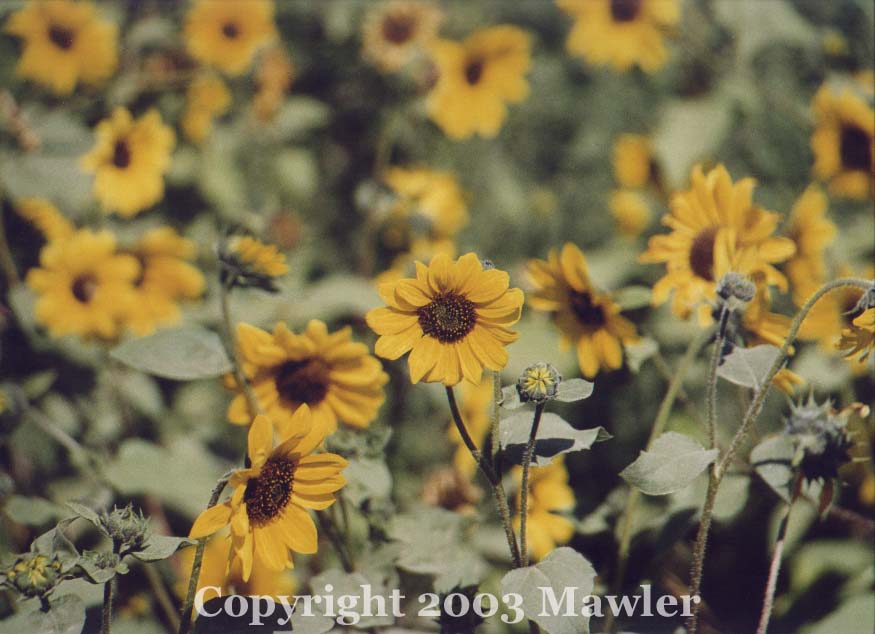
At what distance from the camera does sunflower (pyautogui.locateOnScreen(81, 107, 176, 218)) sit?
87.8 inches

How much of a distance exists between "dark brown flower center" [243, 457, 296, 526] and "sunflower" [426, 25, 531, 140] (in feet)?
6.35

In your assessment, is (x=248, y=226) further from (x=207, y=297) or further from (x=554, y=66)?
(x=554, y=66)

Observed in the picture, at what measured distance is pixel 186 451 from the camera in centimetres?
205

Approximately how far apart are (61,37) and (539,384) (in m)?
2.15

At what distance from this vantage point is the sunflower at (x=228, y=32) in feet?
8.98

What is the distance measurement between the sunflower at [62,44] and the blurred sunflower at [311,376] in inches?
61.3

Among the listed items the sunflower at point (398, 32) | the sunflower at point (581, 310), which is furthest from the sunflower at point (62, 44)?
the sunflower at point (581, 310)

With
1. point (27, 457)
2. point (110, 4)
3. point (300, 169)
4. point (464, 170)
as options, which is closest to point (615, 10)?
point (464, 170)

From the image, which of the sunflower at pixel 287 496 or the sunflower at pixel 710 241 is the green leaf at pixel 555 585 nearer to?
the sunflower at pixel 287 496

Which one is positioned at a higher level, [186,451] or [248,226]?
[248,226]

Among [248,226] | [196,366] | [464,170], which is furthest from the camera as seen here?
[464,170]

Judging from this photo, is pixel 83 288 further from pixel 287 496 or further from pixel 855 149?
pixel 855 149

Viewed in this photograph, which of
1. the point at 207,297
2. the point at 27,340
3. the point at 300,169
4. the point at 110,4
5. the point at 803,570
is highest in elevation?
the point at 110,4

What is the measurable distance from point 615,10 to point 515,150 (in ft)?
3.18
